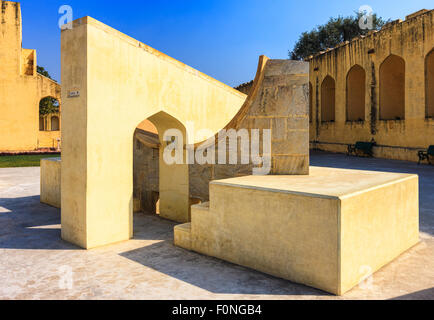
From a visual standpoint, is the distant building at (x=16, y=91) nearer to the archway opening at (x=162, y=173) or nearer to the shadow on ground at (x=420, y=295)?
the archway opening at (x=162, y=173)

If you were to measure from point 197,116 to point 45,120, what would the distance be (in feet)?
108

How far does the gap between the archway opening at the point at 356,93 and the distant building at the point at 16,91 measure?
59.7 ft

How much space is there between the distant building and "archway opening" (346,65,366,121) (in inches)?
717

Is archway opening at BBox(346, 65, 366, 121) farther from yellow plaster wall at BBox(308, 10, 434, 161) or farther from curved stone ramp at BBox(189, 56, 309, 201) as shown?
curved stone ramp at BBox(189, 56, 309, 201)

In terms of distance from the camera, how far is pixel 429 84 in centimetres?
1427

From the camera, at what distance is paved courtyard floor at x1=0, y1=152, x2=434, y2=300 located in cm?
348

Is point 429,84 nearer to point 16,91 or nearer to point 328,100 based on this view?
point 328,100

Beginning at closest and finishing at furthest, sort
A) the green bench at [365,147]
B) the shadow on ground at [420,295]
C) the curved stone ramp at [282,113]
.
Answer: the shadow on ground at [420,295] < the curved stone ramp at [282,113] < the green bench at [365,147]

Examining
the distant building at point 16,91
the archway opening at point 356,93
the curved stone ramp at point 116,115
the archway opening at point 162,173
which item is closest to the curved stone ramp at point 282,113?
the curved stone ramp at point 116,115

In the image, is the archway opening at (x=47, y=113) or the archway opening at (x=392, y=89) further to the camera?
the archway opening at (x=47, y=113)

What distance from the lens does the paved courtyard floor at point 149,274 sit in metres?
3.48

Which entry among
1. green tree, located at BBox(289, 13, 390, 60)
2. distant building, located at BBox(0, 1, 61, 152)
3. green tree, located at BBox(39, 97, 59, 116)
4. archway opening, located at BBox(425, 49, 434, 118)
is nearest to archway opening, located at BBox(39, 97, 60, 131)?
green tree, located at BBox(39, 97, 59, 116)

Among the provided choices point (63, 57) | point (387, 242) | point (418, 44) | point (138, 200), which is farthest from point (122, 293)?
point (418, 44)

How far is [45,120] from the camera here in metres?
35.0
